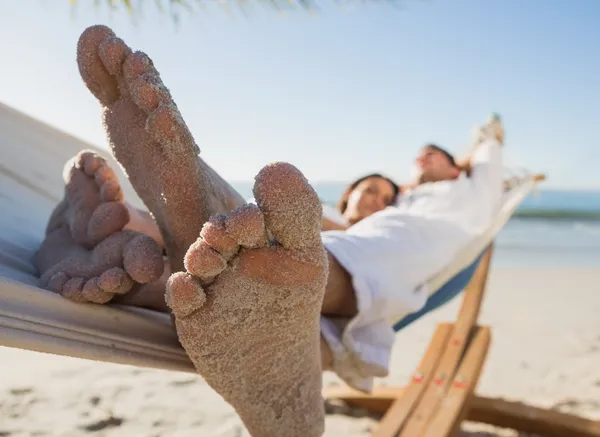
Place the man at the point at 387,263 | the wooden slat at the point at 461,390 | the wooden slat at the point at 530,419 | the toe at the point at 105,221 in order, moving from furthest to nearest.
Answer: the wooden slat at the point at 530,419 < the wooden slat at the point at 461,390 < the man at the point at 387,263 < the toe at the point at 105,221

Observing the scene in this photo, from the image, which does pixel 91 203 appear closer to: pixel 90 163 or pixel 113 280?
pixel 90 163

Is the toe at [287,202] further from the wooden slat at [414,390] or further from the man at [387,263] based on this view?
the wooden slat at [414,390]

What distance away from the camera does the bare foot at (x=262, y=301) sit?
0.59 meters

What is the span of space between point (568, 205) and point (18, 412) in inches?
505

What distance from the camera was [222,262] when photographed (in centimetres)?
59

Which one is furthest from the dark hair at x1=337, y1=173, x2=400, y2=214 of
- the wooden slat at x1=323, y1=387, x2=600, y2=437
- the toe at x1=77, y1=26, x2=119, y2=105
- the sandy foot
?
the toe at x1=77, y1=26, x2=119, y2=105

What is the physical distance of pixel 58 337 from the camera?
2.26 feet

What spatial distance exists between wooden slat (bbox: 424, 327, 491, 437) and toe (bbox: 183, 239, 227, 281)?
0.76m

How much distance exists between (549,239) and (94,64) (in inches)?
305

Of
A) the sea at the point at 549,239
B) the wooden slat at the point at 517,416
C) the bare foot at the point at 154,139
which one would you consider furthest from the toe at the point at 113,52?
the sea at the point at 549,239

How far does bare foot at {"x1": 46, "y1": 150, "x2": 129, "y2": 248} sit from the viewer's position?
0.80 meters

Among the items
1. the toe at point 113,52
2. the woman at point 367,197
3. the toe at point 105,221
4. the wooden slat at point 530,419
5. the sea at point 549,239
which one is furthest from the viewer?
the sea at point 549,239

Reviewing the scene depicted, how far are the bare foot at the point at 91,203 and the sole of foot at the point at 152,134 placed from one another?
0.08 meters

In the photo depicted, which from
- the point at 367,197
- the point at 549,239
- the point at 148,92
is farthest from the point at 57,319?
the point at 549,239
